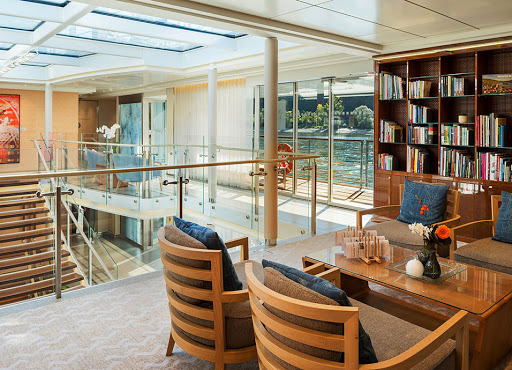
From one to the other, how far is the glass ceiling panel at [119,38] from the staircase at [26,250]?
186 inches

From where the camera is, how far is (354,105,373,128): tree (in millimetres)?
7832

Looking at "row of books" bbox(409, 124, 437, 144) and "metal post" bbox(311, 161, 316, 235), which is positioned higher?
"row of books" bbox(409, 124, 437, 144)

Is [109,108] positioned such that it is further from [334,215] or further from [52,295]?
[52,295]

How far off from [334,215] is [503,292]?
4954 mm

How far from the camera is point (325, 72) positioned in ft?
26.2

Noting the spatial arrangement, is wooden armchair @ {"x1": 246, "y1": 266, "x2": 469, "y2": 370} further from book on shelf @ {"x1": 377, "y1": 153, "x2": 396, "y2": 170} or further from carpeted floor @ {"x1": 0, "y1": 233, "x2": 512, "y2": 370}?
book on shelf @ {"x1": 377, "y1": 153, "x2": 396, "y2": 170}

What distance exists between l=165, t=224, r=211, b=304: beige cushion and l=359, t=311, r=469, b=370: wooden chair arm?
3.26ft

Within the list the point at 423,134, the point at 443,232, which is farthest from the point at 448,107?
the point at 443,232

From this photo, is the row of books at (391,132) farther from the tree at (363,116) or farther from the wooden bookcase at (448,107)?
the tree at (363,116)

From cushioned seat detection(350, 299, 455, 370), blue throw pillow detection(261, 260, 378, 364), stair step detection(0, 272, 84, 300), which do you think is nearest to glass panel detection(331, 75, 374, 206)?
stair step detection(0, 272, 84, 300)

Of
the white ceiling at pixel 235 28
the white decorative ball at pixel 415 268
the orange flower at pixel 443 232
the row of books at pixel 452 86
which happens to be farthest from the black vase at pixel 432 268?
the row of books at pixel 452 86

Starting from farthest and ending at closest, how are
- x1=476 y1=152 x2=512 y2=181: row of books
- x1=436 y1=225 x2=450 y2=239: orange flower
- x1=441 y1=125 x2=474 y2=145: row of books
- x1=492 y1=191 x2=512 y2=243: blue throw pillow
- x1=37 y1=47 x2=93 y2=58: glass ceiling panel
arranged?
x1=37 y1=47 x2=93 y2=58: glass ceiling panel → x1=441 y1=125 x2=474 y2=145: row of books → x1=476 y1=152 x2=512 y2=181: row of books → x1=492 y1=191 x2=512 y2=243: blue throw pillow → x1=436 y1=225 x2=450 y2=239: orange flower

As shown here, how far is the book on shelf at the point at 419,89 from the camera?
241 inches

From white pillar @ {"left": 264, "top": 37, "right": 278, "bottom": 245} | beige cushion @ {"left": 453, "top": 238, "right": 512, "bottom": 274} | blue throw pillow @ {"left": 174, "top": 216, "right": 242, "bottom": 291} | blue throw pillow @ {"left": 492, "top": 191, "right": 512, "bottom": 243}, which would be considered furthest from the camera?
white pillar @ {"left": 264, "top": 37, "right": 278, "bottom": 245}
